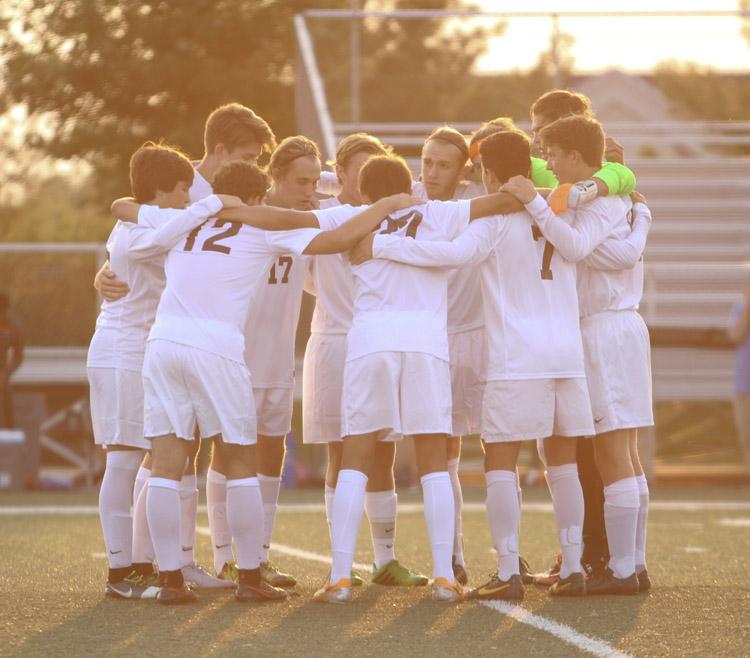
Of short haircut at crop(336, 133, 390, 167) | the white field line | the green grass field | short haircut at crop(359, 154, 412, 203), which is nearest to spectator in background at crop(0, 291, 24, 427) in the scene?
the white field line

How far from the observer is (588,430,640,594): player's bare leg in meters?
7.31

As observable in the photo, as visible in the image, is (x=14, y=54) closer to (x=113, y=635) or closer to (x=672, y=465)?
(x=672, y=465)

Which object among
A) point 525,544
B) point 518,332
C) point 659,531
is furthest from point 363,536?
point 518,332

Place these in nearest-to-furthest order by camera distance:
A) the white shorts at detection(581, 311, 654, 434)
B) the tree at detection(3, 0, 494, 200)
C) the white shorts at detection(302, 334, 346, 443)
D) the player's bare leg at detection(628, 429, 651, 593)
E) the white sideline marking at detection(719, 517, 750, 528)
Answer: the white shorts at detection(581, 311, 654, 434) < the player's bare leg at detection(628, 429, 651, 593) < the white shorts at detection(302, 334, 346, 443) < the white sideline marking at detection(719, 517, 750, 528) < the tree at detection(3, 0, 494, 200)

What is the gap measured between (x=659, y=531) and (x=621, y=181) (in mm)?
3943

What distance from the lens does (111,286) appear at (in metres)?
7.34

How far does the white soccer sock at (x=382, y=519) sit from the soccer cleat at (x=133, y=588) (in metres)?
1.04

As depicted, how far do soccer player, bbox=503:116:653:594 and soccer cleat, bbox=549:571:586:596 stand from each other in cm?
Answer: 7

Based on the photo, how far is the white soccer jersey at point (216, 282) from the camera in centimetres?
691

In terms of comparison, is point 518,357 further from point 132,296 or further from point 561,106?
point 132,296

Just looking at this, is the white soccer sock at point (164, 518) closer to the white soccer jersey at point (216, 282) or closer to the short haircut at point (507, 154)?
the white soccer jersey at point (216, 282)

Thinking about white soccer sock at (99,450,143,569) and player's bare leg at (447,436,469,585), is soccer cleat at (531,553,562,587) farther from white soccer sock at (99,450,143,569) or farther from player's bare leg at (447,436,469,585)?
white soccer sock at (99,450,143,569)

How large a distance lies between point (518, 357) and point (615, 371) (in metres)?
0.55

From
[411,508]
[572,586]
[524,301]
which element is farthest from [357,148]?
[411,508]
